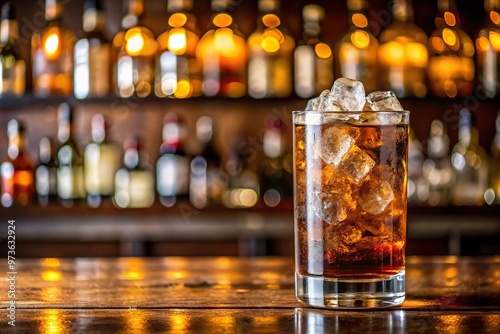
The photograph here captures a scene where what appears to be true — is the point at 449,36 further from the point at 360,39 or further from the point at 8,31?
the point at 8,31

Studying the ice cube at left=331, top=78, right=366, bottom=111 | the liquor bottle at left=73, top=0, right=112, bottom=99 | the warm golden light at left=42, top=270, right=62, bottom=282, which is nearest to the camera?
the ice cube at left=331, top=78, right=366, bottom=111

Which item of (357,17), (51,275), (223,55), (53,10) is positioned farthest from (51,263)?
(357,17)

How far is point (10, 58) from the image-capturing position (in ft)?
7.43

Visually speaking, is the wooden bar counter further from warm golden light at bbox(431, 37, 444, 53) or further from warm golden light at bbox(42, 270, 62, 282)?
warm golden light at bbox(431, 37, 444, 53)

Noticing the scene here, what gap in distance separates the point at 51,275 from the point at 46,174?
129cm

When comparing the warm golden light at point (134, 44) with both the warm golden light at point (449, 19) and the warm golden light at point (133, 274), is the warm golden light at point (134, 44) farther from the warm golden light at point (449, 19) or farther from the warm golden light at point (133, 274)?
the warm golden light at point (133, 274)

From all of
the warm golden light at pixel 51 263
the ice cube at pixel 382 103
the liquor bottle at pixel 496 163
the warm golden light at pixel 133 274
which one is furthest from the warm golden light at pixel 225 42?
the ice cube at pixel 382 103

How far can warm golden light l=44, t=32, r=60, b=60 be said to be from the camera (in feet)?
7.36

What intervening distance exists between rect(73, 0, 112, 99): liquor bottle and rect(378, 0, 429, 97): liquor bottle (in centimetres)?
74

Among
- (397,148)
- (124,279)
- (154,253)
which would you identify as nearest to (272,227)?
(154,253)

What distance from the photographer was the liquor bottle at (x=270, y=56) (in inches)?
85.4

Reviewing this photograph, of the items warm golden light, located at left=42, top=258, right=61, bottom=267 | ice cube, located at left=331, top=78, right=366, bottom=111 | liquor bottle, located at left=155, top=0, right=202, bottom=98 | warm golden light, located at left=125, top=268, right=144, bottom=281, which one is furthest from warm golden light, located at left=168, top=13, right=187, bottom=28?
ice cube, located at left=331, top=78, right=366, bottom=111

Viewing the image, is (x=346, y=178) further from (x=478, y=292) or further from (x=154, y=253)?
(x=154, y=253)

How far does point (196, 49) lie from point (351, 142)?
63.3 inches
